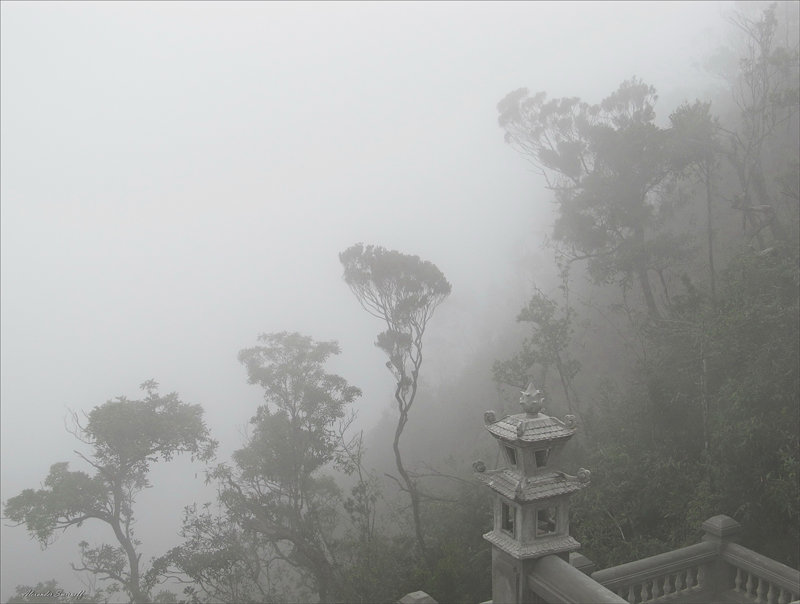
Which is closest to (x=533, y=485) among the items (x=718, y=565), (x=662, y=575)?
(x=662, y=575)

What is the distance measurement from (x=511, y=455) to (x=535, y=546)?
2.53ft

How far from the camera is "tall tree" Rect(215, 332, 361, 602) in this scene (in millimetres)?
16844

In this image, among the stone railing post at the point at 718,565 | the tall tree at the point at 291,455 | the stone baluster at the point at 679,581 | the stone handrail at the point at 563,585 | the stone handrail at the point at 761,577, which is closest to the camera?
the stone handrail at the point at 563,585

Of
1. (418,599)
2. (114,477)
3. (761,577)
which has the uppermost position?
(418,599)

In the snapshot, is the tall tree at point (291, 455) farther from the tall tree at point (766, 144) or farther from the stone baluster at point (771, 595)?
the tall tree at point (766, 144)

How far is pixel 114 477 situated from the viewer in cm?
1753

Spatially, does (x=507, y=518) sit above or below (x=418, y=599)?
above

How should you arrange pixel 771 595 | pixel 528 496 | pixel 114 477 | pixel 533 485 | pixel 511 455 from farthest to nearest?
1. pixel 114 477
2. pixel 771 595
3. pixel 511 455
4. pixel 533 485
5. pixel 528 496

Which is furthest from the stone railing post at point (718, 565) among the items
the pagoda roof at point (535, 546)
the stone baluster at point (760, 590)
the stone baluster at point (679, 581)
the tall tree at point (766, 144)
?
the tall tree at point (766, 144)

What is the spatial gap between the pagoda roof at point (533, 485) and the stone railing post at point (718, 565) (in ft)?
13.2

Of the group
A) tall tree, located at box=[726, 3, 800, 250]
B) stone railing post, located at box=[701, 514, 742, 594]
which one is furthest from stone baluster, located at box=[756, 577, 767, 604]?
tall tree, located at box=[726, 3, 800, 250]

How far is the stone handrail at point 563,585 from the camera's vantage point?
165 inches

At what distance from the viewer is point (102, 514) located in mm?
17500

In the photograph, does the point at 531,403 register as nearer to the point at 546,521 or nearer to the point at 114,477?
the point at 546,521
